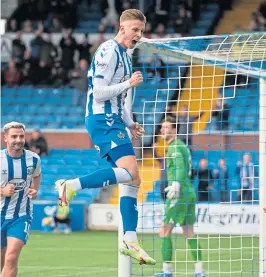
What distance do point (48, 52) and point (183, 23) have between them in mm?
3756

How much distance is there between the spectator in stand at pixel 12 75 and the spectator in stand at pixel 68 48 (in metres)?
1.40

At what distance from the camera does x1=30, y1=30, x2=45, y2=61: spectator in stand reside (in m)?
27.3

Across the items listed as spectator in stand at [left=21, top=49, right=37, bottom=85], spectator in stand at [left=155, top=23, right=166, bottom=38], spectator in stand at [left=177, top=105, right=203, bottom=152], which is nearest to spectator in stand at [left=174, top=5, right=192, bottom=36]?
spectator in stand at [left=155, top=23, right=166, bottom=38]

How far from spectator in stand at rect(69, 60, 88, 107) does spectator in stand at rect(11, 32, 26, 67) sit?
184cm

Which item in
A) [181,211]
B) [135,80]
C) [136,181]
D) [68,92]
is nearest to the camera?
[135,80]

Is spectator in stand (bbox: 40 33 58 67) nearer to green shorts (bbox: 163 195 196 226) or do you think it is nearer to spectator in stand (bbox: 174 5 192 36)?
spectator in stand (bbox: 174 5 192 36)

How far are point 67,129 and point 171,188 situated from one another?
1323 cm

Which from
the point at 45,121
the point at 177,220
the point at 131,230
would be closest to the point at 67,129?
the point at 45,121

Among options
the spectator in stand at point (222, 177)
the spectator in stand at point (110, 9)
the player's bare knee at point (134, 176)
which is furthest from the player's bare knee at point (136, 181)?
the spectator in stand at point (110, 9)

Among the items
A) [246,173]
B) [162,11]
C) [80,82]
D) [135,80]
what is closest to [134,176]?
[135,80]

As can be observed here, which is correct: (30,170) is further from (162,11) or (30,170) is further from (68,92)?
(162,11)

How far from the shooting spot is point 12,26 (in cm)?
2866

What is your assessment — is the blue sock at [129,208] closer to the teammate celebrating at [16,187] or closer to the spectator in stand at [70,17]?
the teammate celebrating at [16,187]

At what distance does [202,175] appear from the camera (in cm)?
2044
